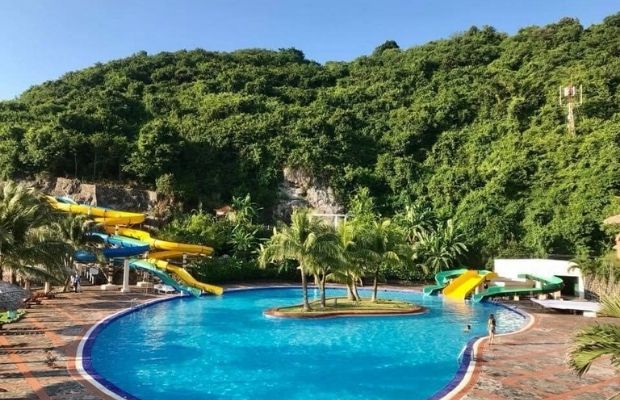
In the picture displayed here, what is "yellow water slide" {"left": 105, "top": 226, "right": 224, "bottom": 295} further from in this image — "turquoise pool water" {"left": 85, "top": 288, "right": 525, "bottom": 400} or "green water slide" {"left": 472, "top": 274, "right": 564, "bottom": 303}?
"green water slide" {"left": 472, "top": 274, "right": 564, "bottom": 303}

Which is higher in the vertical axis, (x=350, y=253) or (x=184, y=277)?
(x=350, y=253)

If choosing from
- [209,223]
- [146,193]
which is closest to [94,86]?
[146,193]

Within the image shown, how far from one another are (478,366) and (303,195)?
114ft

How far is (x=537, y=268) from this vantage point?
32812mm

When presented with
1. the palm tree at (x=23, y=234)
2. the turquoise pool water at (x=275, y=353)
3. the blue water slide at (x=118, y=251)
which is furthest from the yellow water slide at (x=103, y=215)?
the palm tree at (x=23, y=234)

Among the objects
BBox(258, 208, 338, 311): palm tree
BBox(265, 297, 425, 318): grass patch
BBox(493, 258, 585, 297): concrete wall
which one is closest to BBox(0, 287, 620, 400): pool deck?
BBox(265, 297, 425, 318): grass patch

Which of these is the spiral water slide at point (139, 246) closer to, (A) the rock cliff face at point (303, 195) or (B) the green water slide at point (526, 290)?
(A) the rock cliff face at point (303, 195)

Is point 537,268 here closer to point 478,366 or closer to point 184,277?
point 478,366

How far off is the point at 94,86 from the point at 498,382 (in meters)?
63.3

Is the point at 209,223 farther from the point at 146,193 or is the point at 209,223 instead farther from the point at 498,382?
the point at 498,382

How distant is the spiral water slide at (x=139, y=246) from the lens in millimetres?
28766

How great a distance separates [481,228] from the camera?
4169 cm

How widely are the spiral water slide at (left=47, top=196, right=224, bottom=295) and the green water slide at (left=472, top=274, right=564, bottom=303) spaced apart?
1599cm

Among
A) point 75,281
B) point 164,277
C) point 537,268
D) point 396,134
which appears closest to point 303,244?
point 164,277
